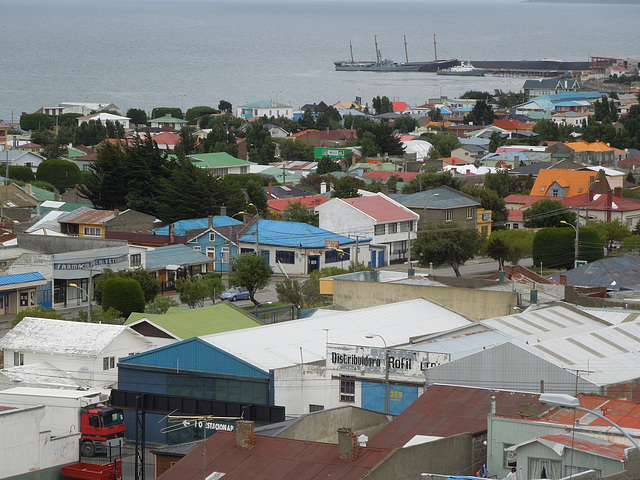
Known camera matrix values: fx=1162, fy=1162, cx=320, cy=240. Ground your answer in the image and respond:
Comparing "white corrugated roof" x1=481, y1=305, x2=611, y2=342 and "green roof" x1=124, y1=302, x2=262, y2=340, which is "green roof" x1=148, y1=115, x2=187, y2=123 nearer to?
"green roof" x1=124, y1=302, x2=262, y2=340

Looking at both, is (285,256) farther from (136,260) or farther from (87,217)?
(87,217)

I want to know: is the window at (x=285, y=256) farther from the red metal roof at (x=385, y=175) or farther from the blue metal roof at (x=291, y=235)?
the red metal roof at (x=385, y=175)

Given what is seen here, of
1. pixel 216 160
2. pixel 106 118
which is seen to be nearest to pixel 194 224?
pixel 216 160

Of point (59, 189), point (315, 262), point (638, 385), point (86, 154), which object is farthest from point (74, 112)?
point (638, 385)

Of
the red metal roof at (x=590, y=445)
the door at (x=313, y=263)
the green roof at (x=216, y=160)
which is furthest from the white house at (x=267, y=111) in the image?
the red metal roof at (x=590, y=445)

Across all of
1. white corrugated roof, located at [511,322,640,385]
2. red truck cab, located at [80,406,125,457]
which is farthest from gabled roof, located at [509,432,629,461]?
red truck cab, located at [80,406,125,457]

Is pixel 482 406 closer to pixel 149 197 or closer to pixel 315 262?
pixel 315 262
